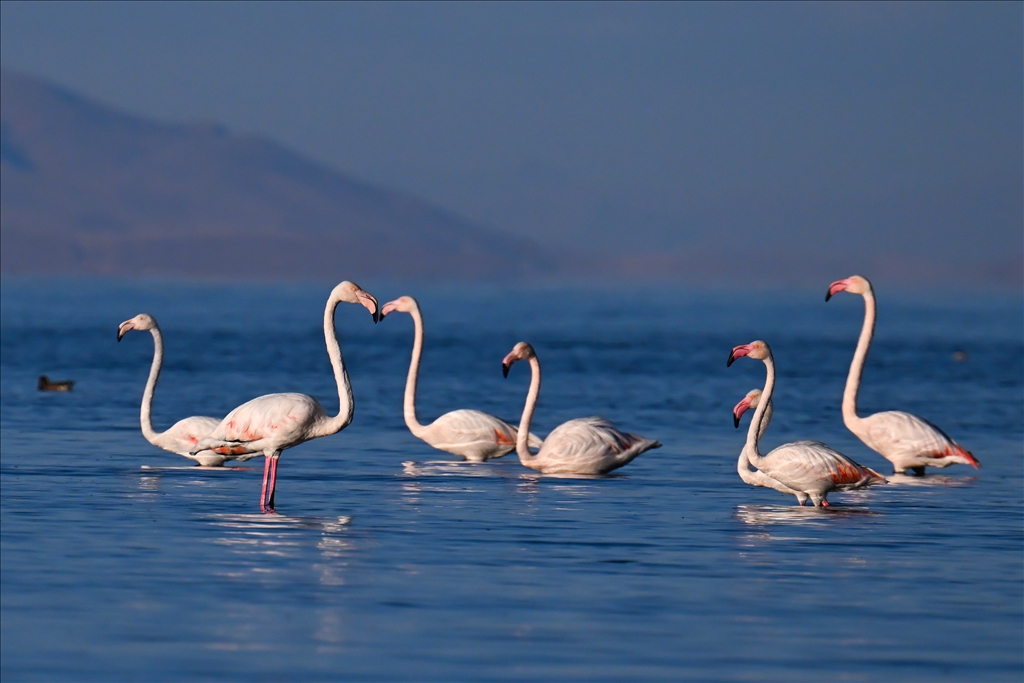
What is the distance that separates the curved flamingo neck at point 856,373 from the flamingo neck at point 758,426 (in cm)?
217

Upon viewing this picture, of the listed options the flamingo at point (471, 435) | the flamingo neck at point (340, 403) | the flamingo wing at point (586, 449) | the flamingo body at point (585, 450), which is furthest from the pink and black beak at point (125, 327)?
the flamingo wing at point (586, 449)

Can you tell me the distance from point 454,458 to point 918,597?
26.7 feet

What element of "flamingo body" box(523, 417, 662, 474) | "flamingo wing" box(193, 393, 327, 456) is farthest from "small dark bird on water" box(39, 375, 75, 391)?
"flamingo wing" box(193, 393, 327, 456)

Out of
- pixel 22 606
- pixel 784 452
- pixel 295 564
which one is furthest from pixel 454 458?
pixel 22 606

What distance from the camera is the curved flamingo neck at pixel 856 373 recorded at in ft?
53.9

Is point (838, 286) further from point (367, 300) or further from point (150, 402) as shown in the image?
point (150, 402)

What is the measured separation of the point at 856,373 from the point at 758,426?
150 inches

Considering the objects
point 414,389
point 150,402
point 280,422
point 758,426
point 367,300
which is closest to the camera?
point 280,422

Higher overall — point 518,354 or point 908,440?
point 518,354

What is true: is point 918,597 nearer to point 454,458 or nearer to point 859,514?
point 859,514

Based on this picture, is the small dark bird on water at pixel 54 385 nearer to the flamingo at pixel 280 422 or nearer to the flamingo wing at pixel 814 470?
the flamingo at pixel 280 422

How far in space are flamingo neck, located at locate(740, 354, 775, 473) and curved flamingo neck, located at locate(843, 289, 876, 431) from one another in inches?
85.3

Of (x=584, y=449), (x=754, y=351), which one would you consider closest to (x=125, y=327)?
(x=584, y=449)

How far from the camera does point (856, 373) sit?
16.9m
